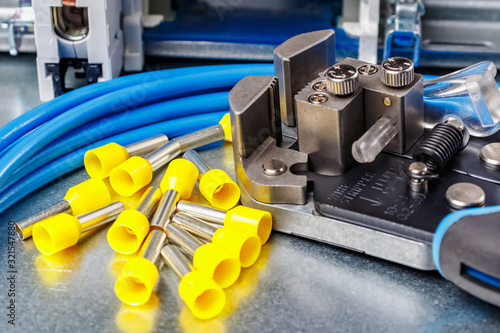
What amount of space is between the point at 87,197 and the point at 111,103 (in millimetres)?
256

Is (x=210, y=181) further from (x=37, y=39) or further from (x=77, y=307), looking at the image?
(x=37, y=39)

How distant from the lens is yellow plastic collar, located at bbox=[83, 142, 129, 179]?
125 centimetres

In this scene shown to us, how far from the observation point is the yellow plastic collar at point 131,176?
1220 millimetres

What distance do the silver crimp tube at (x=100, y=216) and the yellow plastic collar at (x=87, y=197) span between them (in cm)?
3

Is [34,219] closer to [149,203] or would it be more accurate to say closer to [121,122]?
[149,203]

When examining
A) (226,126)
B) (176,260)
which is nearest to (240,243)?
(176,260)

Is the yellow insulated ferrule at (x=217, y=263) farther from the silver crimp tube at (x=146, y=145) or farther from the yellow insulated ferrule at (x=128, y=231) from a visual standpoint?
the silver crimp tube at (x=146, y=145)

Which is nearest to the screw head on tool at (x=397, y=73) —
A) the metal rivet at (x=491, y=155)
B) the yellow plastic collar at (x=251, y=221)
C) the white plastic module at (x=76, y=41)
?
the metal rivet at (x=491, y=155)

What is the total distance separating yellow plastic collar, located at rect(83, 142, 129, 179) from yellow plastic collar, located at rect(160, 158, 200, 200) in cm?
11

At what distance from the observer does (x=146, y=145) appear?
1338 millimetres

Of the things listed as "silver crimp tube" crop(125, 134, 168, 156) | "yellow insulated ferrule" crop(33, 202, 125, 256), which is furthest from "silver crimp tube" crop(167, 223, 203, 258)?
"silver crimp tube" crop(125, 134, 168, 156)

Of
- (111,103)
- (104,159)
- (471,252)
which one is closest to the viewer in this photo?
(471,252)

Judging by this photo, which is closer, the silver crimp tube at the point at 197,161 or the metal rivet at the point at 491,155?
the metal rivet at the point at 491,155

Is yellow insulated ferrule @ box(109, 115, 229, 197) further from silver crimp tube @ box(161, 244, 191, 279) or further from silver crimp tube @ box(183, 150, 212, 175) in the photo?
silver crimp tube @ box(161, 244, 191, 279)
